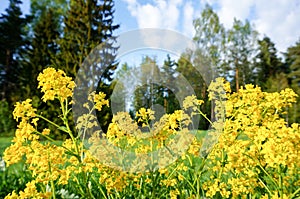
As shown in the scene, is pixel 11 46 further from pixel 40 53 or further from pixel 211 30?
pixel 211 30

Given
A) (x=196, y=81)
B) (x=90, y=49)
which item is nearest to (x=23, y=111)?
(x=196, y=81)

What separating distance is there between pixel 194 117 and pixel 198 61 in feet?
3.45

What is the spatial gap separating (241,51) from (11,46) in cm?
1374

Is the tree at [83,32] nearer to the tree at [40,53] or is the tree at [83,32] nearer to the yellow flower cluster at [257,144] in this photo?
the tree at [40,53]

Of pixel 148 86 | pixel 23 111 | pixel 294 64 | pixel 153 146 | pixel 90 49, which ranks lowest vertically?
pixel 153 146

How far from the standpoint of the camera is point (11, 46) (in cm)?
2000

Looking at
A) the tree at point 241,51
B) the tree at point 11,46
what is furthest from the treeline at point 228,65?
the tree at point 11,46

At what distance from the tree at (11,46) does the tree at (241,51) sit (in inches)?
481

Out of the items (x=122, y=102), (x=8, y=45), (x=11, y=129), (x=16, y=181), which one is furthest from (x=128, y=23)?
(x=8, y=45)

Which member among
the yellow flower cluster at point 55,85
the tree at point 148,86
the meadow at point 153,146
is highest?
the tree at point 148,86

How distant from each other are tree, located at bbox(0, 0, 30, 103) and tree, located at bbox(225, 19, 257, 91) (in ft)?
40.1

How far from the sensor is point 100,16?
12.3m

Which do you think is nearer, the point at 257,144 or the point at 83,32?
the point at 257,144

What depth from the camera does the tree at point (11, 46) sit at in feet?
64.0
